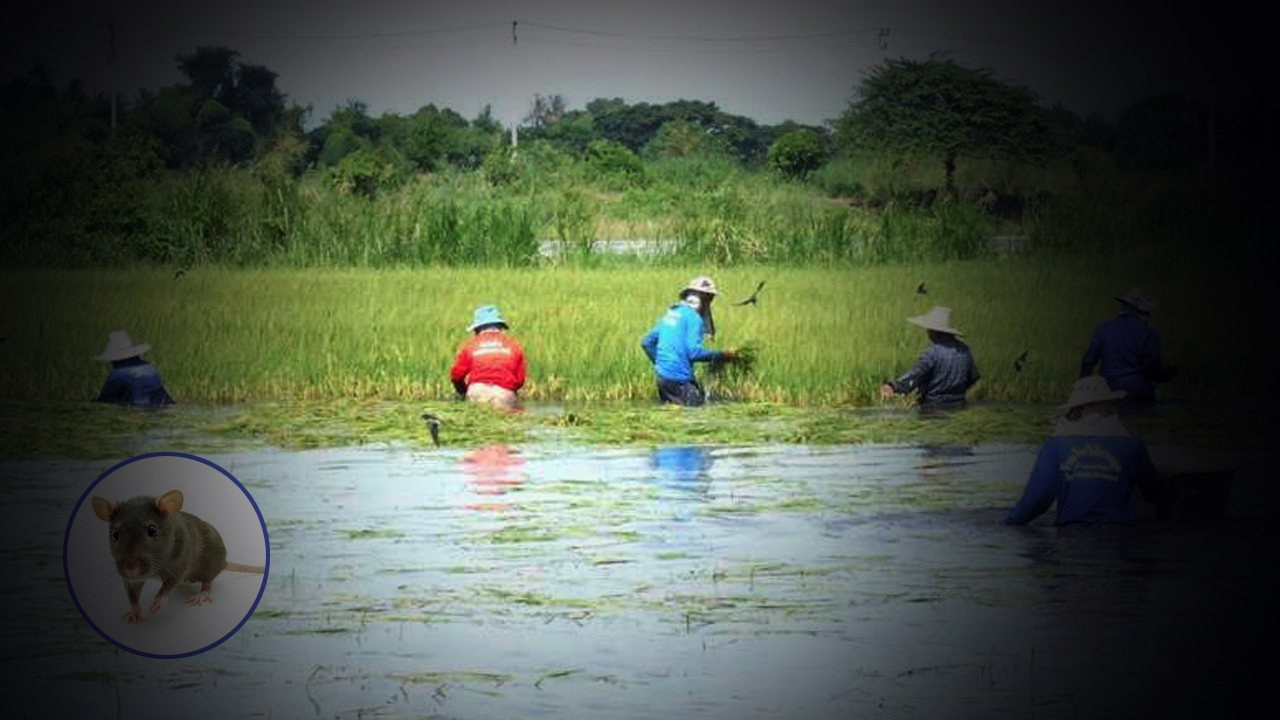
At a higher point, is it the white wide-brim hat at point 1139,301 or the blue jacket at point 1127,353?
the white wide-brim hat at point 1139,301

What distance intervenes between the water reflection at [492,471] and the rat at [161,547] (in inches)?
170

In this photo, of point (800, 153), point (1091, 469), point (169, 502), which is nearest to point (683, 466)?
point (1091, 469)

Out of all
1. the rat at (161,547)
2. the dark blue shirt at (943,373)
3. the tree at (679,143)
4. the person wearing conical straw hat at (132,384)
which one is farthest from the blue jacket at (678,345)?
the tree at (679,143)

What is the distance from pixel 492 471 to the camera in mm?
13008

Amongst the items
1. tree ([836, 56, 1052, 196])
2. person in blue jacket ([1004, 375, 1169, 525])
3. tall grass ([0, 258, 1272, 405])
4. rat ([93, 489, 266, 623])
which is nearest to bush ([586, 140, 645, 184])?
tree ([836, 56, 1052, 196])

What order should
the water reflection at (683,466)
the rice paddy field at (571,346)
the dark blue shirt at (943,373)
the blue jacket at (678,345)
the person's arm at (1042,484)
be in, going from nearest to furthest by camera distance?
the person's arm at (1042,484) → the water reflection at (683,466) → the rice paddy field at (571,346) → the dark blue shirt at (943,373) → the blue jacket at (678,345)

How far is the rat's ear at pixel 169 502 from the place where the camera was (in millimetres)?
6566

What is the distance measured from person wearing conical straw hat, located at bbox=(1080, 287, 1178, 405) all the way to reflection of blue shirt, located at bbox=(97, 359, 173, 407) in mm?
6880

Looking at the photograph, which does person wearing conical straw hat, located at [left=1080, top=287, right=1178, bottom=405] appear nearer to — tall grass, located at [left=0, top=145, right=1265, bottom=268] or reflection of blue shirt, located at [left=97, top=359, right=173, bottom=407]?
reflection of blue shirt, located at [left=97, top=359, right=173, bottom=407]

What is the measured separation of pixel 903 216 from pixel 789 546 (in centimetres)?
2081

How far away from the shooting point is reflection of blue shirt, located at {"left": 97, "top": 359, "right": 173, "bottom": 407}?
14.8 m

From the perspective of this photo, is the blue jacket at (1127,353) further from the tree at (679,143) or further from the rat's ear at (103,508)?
the tree at (679,143)

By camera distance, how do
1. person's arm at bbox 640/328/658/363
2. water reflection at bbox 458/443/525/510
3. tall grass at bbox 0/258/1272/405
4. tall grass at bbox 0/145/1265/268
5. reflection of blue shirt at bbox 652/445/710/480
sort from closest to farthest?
water reflection at bbox 458/443/525/510, reflection of blue shirt at bbox 652/445/710/480, person's arm at bbox 640/328/658/363, tall grass at bbox 0/258/1272/405, tall grass at bbox 0/145/1265/268

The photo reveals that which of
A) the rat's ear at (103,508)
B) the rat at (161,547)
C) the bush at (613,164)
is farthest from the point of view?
the bush at (613,164)
